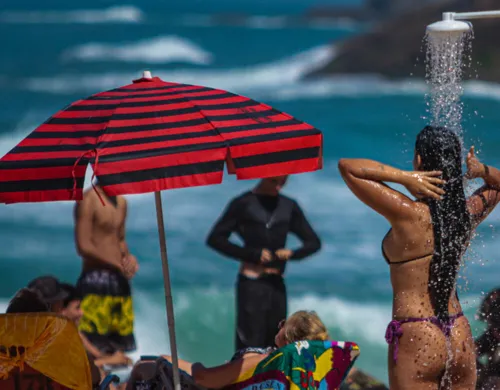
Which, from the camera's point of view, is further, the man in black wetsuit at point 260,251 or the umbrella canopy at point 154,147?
the man in black wetsuit at point 260,251

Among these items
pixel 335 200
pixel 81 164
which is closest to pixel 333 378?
pixel 81 164

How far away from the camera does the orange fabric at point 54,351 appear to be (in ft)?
13.3

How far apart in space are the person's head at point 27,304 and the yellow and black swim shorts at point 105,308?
1623mm

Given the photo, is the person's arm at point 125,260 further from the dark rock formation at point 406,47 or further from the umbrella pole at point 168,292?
the dark rock formation at point 406,47

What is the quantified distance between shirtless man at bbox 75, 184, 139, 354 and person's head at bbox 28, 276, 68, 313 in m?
1.24

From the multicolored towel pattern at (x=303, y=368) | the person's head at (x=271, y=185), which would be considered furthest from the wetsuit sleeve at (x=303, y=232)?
the multicolored towel pattern at (x=303, y=368)

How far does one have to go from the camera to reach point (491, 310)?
4.61 meters

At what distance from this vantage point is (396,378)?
3896mm

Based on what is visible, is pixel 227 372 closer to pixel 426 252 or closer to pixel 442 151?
pixel 426 252

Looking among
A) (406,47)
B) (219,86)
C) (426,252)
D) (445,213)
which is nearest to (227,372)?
(426,252)

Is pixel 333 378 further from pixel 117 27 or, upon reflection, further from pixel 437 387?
pixel 117 27

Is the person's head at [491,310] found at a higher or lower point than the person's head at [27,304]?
lower

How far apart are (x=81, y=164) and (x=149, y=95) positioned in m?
0.53

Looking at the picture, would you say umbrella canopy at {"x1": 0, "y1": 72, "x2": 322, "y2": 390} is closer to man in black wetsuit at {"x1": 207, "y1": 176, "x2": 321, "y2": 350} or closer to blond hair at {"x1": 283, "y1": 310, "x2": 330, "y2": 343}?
blond hair at {"x1": 283, "y1": 310, "x2": 330, "y2": 343}
